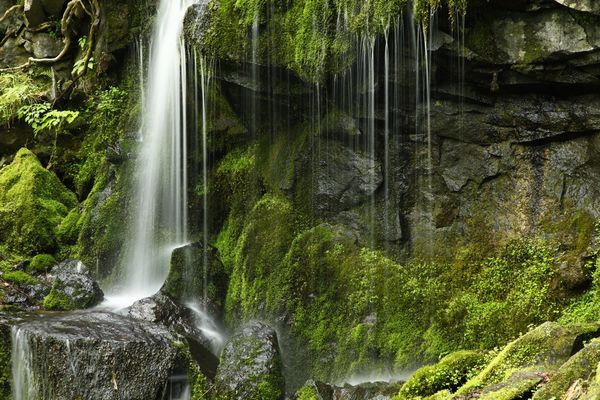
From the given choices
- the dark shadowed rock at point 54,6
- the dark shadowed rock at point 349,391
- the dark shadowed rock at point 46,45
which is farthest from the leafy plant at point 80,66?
the dark shadowed rock at point 349,391

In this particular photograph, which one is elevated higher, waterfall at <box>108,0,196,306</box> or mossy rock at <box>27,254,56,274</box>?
waterfall at <box>108,0,196,306</box>

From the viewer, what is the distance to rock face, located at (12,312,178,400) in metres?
7.59

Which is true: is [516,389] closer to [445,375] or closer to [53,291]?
[445,375]

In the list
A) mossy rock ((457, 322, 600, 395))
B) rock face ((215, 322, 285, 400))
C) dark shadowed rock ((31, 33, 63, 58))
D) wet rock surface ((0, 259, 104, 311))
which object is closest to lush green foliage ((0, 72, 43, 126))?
dark shadowed rock ((31, 33, 63, 58))

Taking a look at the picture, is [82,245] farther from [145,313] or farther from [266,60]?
[266,60]

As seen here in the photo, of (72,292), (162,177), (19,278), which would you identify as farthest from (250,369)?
(162,177)

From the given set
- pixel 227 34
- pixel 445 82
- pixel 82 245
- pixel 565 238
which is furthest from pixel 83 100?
pixel 565 238

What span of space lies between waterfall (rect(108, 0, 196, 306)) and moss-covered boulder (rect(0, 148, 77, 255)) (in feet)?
5.36

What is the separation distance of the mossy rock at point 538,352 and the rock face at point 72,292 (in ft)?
19.6

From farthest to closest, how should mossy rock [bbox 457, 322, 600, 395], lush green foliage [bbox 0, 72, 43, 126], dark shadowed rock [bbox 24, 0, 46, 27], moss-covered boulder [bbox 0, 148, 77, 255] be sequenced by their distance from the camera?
dark shadowed rock [bbox 24, 0, 46, 27]
lush green foliage [bbox 0, 72, 43, 126]
moss-covered boulder [bbox 0, 148, 77, 255]
mossy rock [bbox 457, 322, 600, 395]

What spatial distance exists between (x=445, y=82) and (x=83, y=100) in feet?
26.6

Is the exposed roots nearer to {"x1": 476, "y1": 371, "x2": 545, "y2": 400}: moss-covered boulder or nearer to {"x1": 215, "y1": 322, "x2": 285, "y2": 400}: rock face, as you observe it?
{"x1": 215, "y1": 322, "x2": 285, "y2": 400}: rock face

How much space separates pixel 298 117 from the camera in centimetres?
1080

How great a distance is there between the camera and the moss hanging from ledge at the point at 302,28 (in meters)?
8.98
